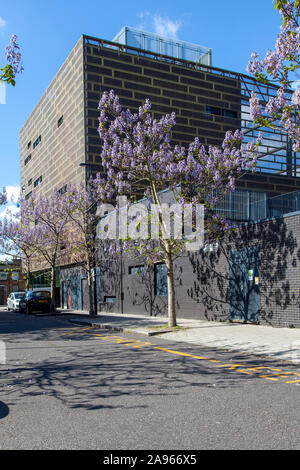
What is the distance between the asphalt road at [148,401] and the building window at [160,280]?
11562 millimetres

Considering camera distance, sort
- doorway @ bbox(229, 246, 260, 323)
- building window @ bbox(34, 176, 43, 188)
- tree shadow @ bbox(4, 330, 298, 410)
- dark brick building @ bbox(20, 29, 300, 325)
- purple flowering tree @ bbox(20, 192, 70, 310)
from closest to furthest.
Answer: tree shadow @ bbox(4, 330, 298, 410) < doorway @ bbox(229, 246, 260, 323) < dark brick building @ bbox(20, 29, 300, 325) < purple flowering tree @ bbox(20, 192, 70, 310) < building window @ bbox(34, 176, 43, 188)

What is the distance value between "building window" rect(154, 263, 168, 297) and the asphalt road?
37.9ft

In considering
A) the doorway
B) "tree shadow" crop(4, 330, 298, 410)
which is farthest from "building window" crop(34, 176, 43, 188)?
"tree shadow" crop(4, 330, 298, 410)

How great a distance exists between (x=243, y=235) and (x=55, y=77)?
35367 mm

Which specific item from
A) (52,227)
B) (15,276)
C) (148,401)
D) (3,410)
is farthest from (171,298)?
(15,276)

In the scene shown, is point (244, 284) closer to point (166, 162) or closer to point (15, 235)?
point (166, 162)

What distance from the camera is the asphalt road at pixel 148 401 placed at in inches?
166

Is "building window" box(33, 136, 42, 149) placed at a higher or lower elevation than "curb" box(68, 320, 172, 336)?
higher

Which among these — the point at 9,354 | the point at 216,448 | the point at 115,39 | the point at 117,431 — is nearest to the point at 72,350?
the point at 9,354

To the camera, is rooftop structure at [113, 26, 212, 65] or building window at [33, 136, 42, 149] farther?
building window at [33, 136, 42, 149]

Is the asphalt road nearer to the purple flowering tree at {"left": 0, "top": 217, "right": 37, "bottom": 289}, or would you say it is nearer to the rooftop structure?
the purple flowering tree at {"left": 0, "top": 217, "right": 37, "bottom": 289}

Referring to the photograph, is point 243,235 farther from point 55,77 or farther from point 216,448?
point 55,77

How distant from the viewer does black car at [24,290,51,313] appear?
30.1 meters

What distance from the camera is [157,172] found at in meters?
15.4
